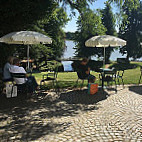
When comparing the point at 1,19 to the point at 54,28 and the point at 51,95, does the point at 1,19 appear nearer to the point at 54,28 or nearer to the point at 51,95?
the point at 51,95

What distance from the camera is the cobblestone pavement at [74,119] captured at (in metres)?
3.91

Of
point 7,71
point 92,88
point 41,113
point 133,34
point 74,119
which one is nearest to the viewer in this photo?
point 74,119

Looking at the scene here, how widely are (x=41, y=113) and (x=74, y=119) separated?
1.04 m

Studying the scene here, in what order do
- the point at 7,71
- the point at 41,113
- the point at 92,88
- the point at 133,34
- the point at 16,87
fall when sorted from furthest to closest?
1. the point at 133,34
2. the point at 92,88
3. the point at 7,71
4. the point at 16,87
5. the point at 41,113

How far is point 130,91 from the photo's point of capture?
8023 mm

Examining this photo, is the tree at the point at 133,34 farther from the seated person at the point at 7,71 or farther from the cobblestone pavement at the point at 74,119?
the seated person at the point at 7,71

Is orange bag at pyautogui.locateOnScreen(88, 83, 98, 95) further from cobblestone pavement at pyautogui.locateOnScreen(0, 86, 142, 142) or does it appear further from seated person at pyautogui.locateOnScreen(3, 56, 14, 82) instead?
seated person at pyautogui.locateOnScreen(3, 56, 14, 82)

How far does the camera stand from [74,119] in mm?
4844

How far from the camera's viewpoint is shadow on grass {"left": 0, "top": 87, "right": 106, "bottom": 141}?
4090 mm

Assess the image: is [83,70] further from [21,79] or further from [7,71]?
[7,71]

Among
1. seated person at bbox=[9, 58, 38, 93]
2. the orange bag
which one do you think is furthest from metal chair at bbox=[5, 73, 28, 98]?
the orange bag

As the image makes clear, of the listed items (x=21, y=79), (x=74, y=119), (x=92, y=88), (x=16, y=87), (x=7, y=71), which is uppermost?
(x=7, y=71)

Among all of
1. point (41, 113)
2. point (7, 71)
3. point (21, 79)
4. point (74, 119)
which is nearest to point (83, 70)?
point (21, 79)

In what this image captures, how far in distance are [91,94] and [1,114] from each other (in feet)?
11.9
